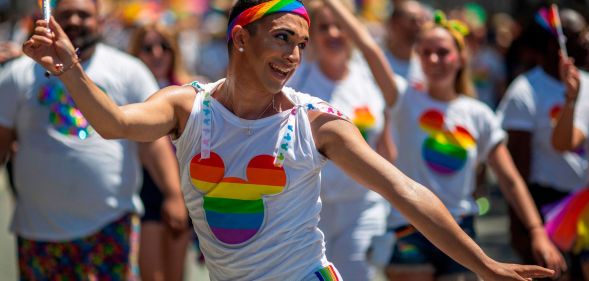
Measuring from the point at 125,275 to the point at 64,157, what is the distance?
75 cm

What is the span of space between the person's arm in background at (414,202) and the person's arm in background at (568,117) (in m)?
2.33

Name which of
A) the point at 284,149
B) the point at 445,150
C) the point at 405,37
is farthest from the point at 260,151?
the point at 405,37

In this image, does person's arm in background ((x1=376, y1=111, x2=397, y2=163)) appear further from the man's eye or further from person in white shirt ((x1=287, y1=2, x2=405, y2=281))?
the man's eye

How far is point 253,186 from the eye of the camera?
13.3 feet

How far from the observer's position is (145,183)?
7.81 metres

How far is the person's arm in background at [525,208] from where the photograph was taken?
5.96m

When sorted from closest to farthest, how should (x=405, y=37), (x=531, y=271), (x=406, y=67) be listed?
(x=531, y=271) < (x=406, y=67) < (x=405, y=37)

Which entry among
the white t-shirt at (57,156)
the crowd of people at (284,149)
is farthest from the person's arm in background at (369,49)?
the white t-shirt at (57,156)

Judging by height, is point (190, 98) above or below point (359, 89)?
above

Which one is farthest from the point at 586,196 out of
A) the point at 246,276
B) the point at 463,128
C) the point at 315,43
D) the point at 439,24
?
the point at 246,276

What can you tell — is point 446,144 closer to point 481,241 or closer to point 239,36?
point 239,36

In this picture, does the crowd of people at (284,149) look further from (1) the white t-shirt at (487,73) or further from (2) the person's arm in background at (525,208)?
(1) the white t-shirt at (487,73)

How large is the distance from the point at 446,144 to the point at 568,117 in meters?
0.70

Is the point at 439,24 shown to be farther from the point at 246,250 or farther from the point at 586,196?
the point at 246,250
